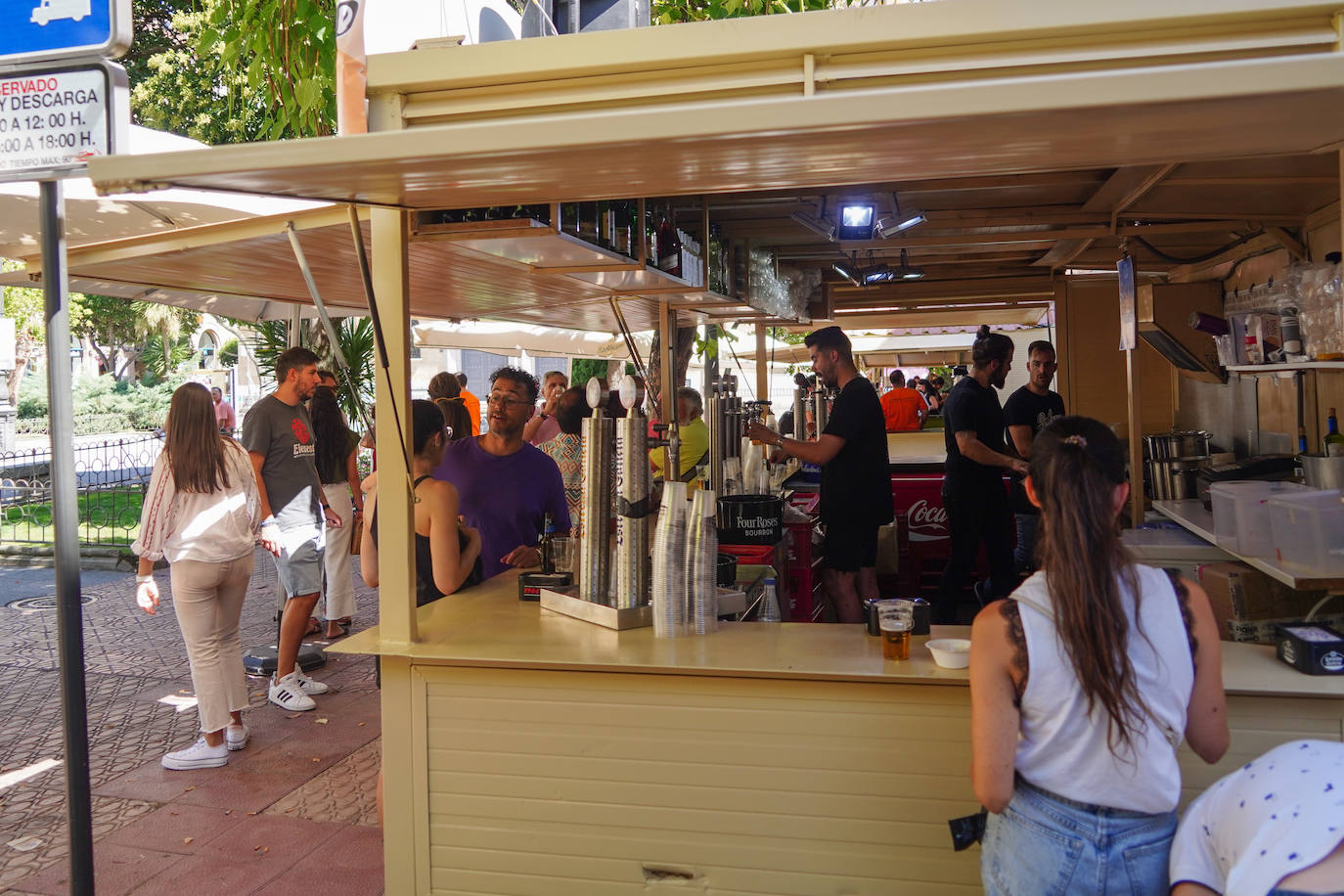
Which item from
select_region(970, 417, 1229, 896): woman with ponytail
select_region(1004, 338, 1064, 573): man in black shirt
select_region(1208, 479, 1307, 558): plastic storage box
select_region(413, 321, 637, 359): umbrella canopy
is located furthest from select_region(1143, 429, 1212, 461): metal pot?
select_region(413, 321, 637, 359): umbrella canopy

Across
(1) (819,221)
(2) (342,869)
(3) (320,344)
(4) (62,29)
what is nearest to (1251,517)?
(1) (819,221)

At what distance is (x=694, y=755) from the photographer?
2938 millimetres

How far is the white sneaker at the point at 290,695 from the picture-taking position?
583 cm

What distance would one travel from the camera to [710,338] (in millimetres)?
9023

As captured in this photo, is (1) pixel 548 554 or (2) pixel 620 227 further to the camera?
(2) pixel 620 227

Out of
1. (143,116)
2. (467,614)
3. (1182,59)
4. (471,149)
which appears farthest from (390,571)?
(143,116)

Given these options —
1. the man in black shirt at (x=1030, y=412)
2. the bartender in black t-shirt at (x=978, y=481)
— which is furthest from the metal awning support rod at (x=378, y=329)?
the man in black shirt at (x=1030, y=412)

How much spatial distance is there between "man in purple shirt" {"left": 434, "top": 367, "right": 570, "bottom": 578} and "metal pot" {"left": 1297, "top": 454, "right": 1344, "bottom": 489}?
3.18 meters

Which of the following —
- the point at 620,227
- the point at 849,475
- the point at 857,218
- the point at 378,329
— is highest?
the point at 857,218

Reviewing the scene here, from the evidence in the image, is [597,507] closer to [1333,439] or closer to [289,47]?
[1333,439]

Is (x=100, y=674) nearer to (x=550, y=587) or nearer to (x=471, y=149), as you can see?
(x=550, y=587)

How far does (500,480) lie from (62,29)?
234 centimetres

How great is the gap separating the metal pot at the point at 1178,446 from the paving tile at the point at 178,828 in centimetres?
536

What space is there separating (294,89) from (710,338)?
4.00 meters
